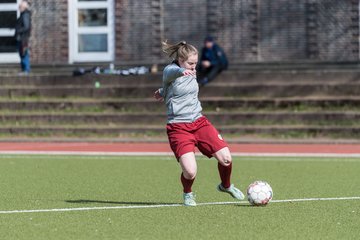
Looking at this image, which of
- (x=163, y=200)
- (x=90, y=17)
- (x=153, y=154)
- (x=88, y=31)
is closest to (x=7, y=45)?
(x=88, y=31)

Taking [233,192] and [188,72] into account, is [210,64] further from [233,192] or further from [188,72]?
[188,72]

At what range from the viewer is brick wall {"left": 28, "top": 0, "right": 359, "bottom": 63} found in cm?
2972

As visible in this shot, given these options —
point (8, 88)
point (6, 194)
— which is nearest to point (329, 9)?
point (8, 88)

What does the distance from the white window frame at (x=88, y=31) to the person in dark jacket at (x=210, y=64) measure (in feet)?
16.3

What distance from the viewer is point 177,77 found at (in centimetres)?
1088

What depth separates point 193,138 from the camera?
1105 centimetres

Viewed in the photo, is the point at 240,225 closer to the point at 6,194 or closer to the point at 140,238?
the point at 140,238

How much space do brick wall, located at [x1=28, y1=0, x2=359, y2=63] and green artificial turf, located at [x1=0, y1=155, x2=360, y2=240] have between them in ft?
37.5

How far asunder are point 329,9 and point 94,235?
21849 mm

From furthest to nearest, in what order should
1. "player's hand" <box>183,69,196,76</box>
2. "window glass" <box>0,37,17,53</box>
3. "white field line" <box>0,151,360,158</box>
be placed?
"window glass" <box>0,37,17,53</box>, "white field line" <box>0,151,360,158</box>, "player's hand" <box>183,69,196,76</box>

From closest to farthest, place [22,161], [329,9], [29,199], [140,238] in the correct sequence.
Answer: [140,238] < [29,199] < [22,161] < [329,9]

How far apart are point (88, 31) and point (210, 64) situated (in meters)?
6.19

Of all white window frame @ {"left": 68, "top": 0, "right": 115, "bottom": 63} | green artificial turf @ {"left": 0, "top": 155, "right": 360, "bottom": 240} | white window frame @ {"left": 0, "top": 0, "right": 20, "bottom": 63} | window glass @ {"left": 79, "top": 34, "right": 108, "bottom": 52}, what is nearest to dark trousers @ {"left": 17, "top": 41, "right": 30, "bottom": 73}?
white window frame @ {"left": 68, "top": 0, "right": 115, "bottom": 63}

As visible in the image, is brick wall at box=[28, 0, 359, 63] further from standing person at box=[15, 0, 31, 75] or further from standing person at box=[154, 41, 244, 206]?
standing person at box=[154, 41, 244, 206]
